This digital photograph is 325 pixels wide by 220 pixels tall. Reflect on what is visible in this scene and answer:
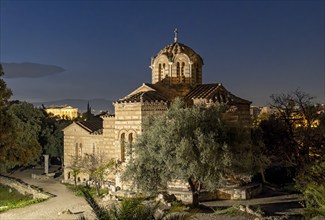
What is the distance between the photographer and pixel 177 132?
15617 millimetres

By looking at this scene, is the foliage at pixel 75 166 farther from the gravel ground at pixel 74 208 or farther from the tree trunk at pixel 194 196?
the tree trunk at pixel 194 196

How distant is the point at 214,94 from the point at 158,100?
3.19 m

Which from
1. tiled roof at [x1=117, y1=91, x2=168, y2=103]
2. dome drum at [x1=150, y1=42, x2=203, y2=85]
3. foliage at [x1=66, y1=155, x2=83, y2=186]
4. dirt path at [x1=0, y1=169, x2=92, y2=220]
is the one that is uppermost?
dome drum at [x1=150, y1=42, x2=203, y2=85]

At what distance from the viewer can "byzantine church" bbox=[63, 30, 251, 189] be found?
20.7m

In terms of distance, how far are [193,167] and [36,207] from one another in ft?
34.2

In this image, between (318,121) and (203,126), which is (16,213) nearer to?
(203,126)

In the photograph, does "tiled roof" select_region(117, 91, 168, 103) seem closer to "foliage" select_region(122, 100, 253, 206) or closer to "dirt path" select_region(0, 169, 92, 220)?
"foliage" select_region(122, 100, 253, 206)

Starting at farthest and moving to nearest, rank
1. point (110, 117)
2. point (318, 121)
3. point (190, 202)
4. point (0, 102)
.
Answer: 1. point (318, 121)
2. point (110, 117)
3. point (190, 202)
4. point (0, 102)

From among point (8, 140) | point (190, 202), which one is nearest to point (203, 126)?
point (190, 202)

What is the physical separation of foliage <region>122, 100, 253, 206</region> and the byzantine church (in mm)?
1790

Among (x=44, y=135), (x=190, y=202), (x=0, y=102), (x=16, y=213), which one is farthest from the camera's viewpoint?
(x=44, y=135)

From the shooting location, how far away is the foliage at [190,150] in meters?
15.3

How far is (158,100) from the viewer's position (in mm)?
20750

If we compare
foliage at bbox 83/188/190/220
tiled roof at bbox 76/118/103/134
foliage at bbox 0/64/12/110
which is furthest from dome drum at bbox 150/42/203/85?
foliage at bbox 83/188/190/220
